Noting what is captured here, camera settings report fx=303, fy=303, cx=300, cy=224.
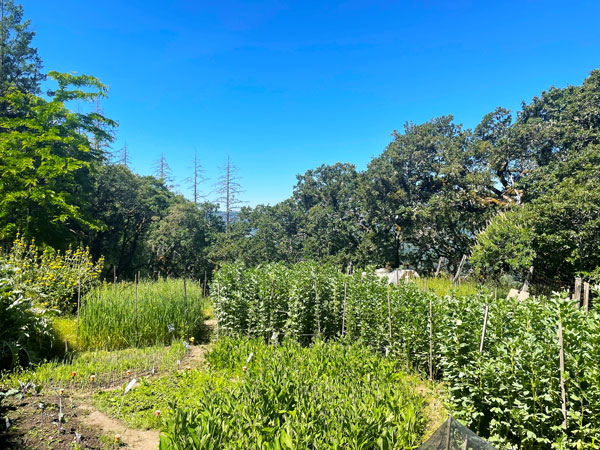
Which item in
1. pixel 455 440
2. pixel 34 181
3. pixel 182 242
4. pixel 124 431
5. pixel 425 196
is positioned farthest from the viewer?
pixel 182 242

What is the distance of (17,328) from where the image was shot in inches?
189

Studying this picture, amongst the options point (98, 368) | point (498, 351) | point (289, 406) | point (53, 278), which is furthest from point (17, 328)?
point (498, 351)

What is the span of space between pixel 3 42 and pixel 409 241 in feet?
76.3

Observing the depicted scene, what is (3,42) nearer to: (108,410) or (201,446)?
(108,410)

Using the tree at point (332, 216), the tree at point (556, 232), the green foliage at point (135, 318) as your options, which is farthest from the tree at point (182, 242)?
the tree at point (556, 232)

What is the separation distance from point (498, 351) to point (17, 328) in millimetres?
6761

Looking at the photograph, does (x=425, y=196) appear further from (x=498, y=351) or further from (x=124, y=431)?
(x=124, y=431)

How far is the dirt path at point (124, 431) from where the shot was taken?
10.3ft

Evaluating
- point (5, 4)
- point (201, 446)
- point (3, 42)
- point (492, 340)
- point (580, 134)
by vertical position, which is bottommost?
point (201, 446)

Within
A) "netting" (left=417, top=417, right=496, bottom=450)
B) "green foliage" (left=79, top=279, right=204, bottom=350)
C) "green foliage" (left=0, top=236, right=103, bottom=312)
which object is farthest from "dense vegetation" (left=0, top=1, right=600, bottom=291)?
"netting" (left=417, top=417, right=496, bottom=450)

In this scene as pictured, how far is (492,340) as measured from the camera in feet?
11.5

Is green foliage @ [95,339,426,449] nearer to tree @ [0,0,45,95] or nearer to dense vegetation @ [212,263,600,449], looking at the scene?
dense vegetation @ [212,263,600,449]

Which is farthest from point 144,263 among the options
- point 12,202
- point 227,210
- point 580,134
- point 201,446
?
point 580,134

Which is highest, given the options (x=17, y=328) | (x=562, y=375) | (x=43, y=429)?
(x=562, y=375)
